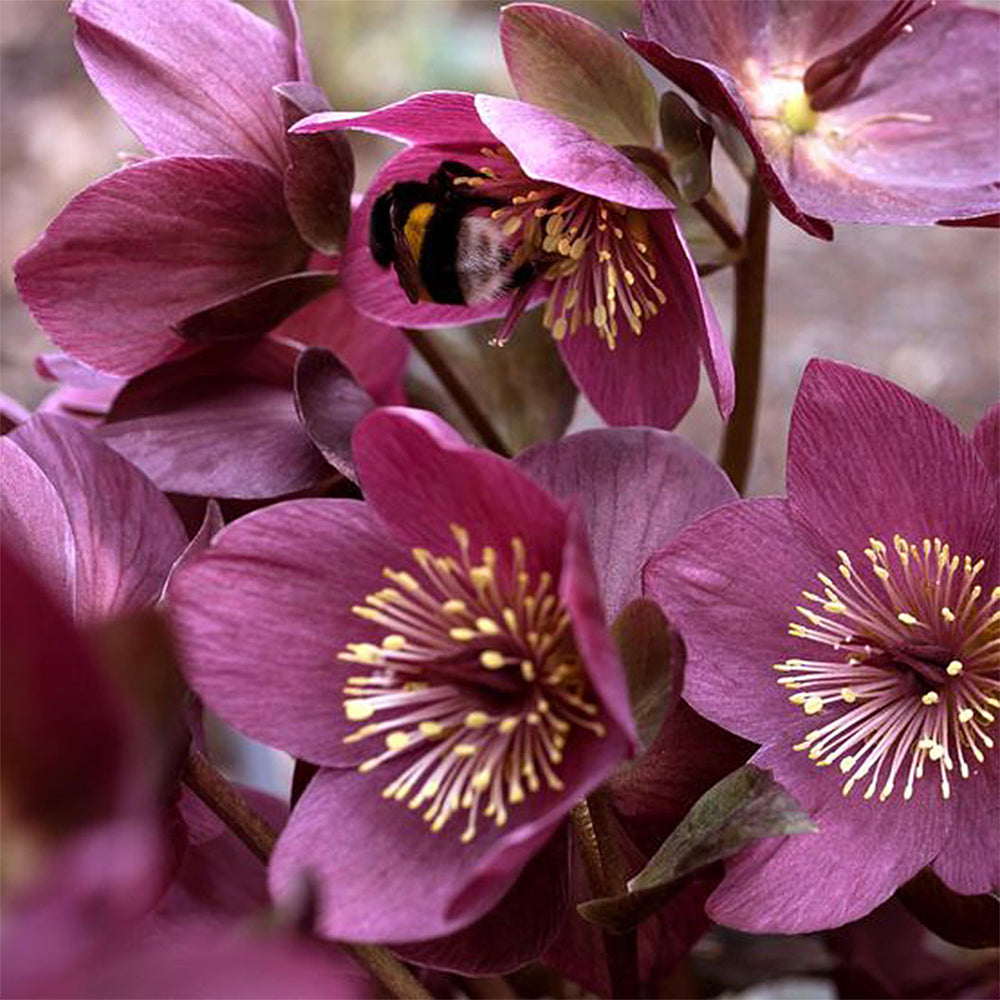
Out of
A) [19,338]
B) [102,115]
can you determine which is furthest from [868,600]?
[102,115]

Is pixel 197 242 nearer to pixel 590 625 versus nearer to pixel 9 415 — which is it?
pixel 9 415

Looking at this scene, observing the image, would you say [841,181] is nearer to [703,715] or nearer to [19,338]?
[703,715]

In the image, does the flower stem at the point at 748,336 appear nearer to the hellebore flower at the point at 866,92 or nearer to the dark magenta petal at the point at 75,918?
the hellebore flower at the point at 866,92

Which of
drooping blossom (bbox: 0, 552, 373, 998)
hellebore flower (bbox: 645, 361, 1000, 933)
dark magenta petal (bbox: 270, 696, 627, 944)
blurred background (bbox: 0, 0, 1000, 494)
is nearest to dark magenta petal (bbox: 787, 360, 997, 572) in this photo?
hellebore flower (bbox: 645, 361, 1000, 933)

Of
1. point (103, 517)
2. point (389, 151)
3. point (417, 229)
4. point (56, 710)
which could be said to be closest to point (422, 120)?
point (417, 229)

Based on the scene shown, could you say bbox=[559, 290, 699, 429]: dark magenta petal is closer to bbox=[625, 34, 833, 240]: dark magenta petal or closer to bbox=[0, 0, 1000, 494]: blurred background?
bbox=[625, 34, 833, 240]: dark magenta petal

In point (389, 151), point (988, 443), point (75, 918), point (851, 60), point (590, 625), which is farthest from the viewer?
point (389, 151)
